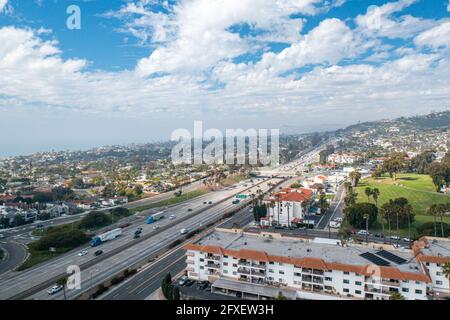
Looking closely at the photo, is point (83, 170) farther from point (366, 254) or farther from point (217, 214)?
point (366, 254)

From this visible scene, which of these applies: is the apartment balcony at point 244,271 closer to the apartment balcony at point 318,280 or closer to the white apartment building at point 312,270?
the white apartment building at point 312,270

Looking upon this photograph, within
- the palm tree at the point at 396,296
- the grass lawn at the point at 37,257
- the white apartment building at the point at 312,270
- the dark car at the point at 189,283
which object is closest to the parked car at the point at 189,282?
the dark car at the point at 189,283

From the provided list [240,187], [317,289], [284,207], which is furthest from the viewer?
[240,187]

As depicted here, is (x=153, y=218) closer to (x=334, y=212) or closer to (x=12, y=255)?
(x=12, y=255)

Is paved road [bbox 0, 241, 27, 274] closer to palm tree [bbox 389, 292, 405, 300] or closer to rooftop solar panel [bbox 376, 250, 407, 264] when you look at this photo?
palm tree [bbox 389, 292, 405, 300]
